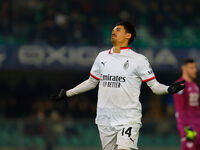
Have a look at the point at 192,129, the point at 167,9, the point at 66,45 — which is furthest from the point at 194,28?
the point at 192,129

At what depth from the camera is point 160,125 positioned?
460 inches

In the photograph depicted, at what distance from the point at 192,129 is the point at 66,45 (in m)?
7.70

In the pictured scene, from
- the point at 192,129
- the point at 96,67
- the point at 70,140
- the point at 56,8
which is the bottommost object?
the point at 70,140

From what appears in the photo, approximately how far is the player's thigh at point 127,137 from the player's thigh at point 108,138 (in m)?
0.12

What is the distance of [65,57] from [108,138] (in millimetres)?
9404

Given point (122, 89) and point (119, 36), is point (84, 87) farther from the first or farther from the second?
point (119, 36)

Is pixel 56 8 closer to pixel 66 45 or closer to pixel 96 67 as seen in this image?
pixel 66 45

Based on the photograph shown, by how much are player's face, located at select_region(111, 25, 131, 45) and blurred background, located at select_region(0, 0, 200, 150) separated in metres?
7.74

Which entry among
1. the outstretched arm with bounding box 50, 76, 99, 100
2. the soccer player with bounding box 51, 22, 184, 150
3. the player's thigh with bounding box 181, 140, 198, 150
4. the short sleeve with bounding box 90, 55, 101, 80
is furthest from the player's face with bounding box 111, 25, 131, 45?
the player's thigh with bounding box 181, 140, 198, 150

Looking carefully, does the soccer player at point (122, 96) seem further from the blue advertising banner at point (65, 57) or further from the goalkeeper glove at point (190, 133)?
the blue advertising banner at point (65, 57)

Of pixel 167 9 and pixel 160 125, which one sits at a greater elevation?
pixel 167 9

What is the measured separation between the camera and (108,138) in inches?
207

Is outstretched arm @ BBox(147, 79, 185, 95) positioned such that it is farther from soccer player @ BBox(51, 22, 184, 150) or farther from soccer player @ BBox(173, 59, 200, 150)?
soccer player @ BBox(173, 59, 200, 150)

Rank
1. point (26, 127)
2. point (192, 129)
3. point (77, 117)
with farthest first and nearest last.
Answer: point (77, 117) → point (26, 127) → point (192, 129)
